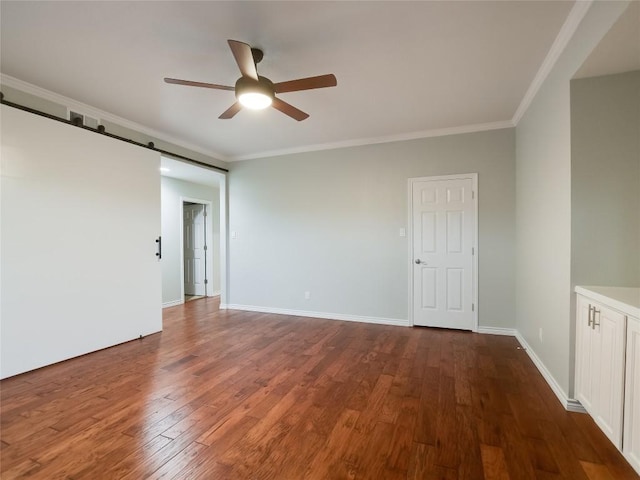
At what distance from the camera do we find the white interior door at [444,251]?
12.8 ft

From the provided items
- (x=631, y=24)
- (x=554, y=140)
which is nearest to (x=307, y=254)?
(x=554, y=140)

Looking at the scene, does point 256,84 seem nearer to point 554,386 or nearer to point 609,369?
point 609,369

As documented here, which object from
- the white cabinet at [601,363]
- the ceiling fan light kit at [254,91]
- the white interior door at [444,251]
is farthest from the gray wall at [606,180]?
the ceiling fan light kit at [254,91]

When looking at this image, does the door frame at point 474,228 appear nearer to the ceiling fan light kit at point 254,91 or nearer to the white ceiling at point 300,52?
the white ceiling at point 300,52

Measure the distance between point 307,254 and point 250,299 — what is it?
1.37 metres

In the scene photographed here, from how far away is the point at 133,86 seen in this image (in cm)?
282

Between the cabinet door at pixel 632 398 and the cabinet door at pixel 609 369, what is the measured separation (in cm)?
4

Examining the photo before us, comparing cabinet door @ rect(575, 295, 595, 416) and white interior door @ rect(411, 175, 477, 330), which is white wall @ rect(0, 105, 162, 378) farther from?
cabinet door @ rect(575, 295, 595, 416)

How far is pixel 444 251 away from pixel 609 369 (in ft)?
7.79

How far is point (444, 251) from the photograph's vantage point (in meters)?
4.00

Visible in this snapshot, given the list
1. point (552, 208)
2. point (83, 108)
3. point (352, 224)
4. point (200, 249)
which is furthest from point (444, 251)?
point (200, 249)

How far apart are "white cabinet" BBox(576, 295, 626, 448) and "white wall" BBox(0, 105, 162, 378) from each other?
14.7 feet

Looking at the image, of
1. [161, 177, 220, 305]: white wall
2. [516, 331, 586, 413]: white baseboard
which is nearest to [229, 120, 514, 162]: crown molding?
[161, 177, 220, 305]: white wall

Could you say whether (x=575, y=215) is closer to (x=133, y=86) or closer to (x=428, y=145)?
(x=428, y=145)
